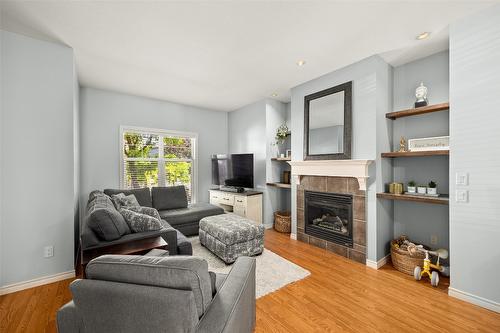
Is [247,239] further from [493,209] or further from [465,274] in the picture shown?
[493,209]

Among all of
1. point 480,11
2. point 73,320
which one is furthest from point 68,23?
point 480,11

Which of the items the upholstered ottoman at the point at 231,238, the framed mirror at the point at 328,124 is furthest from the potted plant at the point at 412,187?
the upholstered ottoman at the point at 231,238

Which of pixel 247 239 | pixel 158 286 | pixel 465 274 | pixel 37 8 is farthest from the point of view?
pixel 247 239

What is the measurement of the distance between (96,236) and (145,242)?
0.45 meters

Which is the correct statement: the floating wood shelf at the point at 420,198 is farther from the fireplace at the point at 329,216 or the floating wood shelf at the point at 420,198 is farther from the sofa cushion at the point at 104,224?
the sofa cushion at the point at 104,224

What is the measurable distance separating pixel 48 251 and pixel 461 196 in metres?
4.48

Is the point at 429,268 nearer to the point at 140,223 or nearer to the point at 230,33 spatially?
the point at 140,223

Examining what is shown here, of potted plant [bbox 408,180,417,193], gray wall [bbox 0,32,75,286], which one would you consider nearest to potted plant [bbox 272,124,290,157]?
potted plant [bbox 408,180,417,193]

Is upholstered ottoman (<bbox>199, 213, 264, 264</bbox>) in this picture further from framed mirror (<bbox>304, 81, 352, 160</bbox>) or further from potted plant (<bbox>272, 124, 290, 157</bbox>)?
potted plant (<bbox>272, 124, 290, 157</bbox>)

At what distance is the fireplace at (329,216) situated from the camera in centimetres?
319

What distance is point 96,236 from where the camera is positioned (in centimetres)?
210

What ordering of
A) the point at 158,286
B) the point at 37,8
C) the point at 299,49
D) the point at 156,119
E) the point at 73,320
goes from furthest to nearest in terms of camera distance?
the point at 156,119 < the point at 299,49 < the point at 37,8 < the point at 73,320 < the point at 158,286

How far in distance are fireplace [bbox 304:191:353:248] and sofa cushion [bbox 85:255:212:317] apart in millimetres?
2681

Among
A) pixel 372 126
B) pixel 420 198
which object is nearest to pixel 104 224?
pixel 372 126
